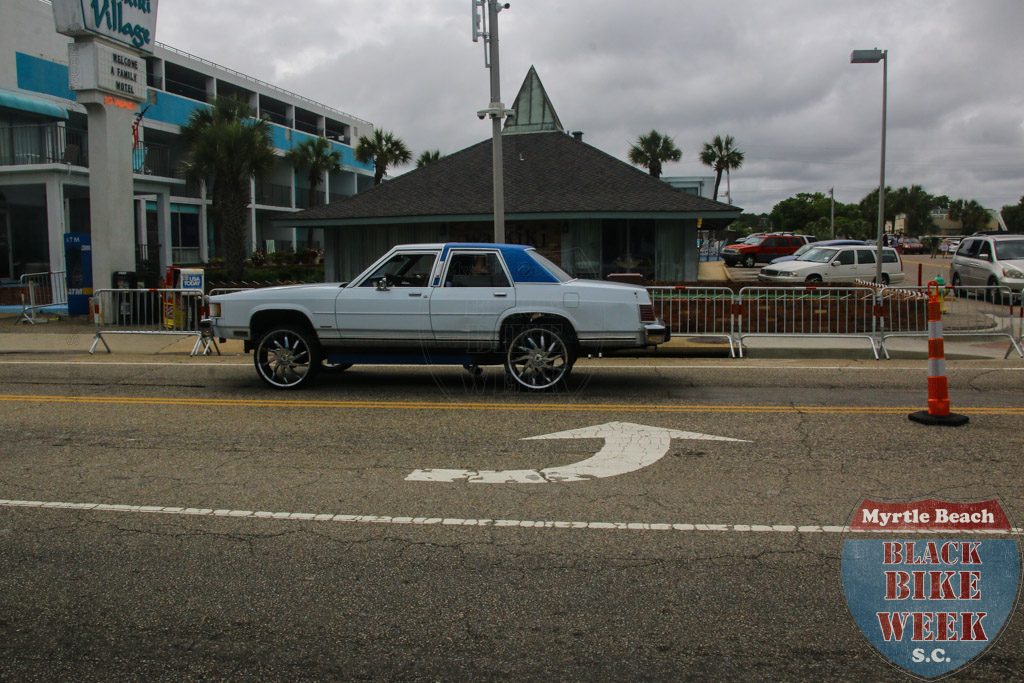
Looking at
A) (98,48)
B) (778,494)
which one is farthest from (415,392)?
(98,48)

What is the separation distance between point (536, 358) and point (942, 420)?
4.28 meters

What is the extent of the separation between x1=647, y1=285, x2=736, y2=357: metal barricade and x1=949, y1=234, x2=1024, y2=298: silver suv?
478 inches

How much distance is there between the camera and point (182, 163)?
42.0 m

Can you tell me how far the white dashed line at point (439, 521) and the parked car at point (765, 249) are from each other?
44.8 meters

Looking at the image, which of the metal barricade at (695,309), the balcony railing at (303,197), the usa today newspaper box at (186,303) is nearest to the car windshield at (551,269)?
the metal barricade at (695,309)

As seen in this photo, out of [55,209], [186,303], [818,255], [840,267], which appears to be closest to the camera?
[186,303]

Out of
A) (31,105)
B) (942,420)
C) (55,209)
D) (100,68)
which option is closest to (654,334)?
(942,420)

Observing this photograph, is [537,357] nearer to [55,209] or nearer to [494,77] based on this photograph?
[494,77]

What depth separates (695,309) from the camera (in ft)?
53.2

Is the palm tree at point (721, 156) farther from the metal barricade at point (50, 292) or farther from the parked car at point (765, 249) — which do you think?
the metal barricade at point (50, 292)

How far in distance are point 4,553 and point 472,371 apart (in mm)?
7120

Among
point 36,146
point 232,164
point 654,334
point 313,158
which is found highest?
point 313,158

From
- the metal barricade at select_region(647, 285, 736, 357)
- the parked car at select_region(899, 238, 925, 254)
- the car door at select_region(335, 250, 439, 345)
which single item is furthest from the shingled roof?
the parked car at select_region(899, 238, 925, 254)

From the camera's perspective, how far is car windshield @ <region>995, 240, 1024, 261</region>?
26.0 metres
